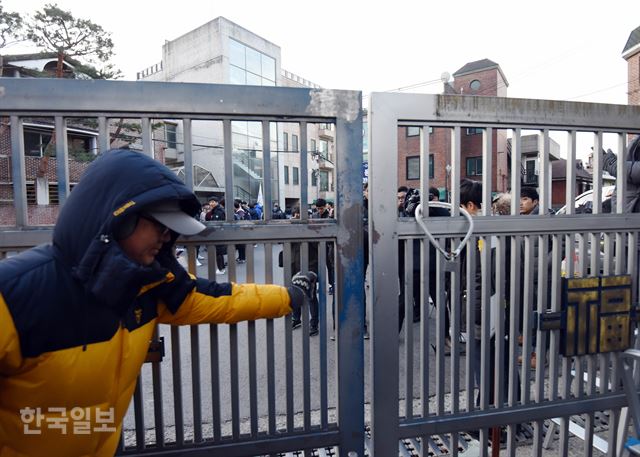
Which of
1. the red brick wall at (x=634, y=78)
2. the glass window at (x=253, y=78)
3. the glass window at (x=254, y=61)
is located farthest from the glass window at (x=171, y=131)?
the red brick wall at (x=634, y=78)

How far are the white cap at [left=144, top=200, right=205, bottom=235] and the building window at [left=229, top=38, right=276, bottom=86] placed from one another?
1259 inches

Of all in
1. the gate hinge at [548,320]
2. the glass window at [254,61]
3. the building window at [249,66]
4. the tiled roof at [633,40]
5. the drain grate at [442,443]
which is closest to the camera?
the gate hinge at [548,320]

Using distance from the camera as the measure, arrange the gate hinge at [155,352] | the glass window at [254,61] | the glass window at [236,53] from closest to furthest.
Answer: the gate hinge at [155,352]
the glass window at [236,53]
the glass window at [254,61]

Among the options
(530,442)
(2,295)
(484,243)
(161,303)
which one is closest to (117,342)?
(161,303)

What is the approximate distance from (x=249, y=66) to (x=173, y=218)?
34958mm

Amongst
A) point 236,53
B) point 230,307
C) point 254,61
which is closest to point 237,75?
point 236,53

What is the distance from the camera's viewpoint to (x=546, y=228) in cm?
192

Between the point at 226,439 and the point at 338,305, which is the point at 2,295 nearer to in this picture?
the point at 226,439

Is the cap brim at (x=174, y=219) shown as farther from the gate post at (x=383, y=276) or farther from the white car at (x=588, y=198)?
the white car at (x=588, y=198)

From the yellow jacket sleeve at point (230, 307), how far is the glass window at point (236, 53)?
109 feet

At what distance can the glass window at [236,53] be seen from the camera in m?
31.5

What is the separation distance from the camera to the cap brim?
1401mm

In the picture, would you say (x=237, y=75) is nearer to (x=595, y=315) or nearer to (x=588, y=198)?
(x=588, y=198)

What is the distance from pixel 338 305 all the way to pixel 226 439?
0.74 metres
